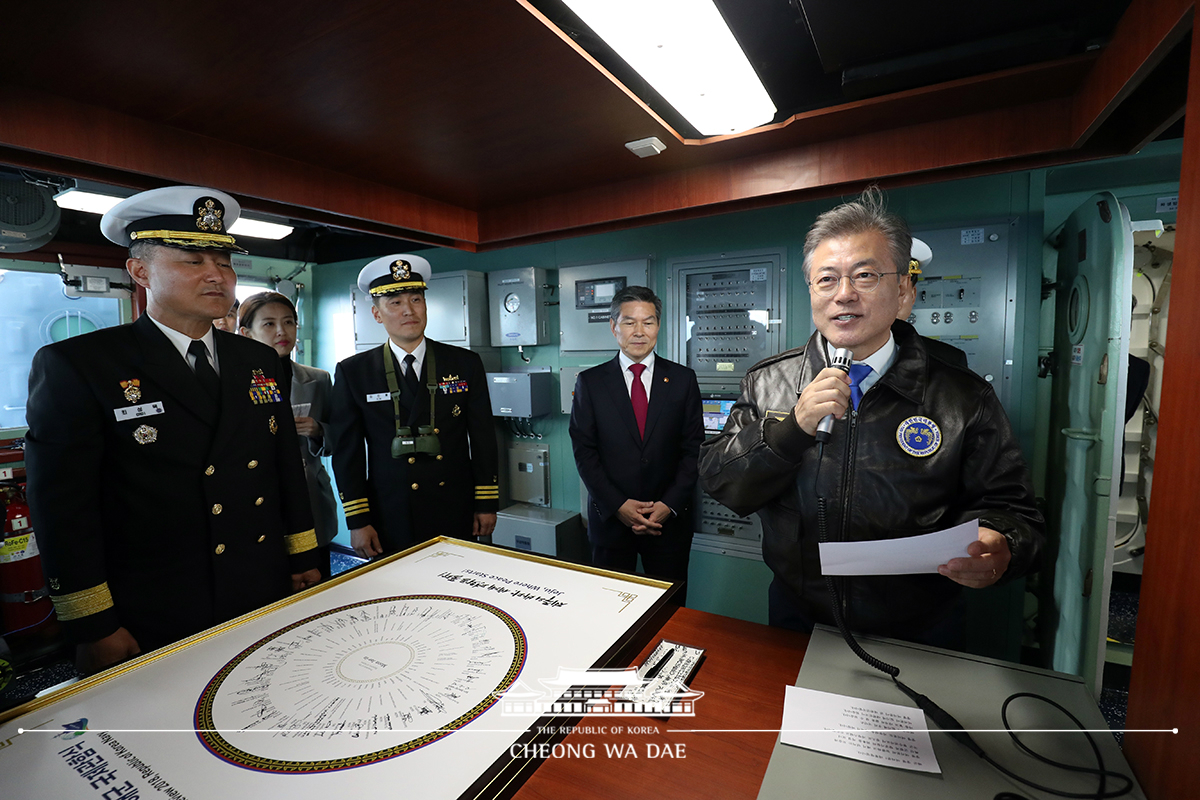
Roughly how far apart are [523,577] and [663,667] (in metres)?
0.48

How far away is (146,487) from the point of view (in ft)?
4.97

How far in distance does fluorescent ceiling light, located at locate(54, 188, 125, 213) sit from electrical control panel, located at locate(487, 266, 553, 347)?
86.4 inches

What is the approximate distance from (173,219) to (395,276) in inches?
38.3

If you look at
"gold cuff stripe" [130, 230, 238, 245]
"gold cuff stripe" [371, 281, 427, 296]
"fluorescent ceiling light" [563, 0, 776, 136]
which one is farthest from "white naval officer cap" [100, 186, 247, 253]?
"fluorescent ceiling light" [563, 0, 776, 136]

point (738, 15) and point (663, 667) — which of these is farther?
point (738, 15)

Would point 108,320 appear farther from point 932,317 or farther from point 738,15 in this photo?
point 932,317

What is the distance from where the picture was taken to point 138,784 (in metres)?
0.71

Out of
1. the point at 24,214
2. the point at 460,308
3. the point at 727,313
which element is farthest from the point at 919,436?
the point at 24,214

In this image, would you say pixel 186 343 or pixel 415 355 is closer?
pixel 186 343

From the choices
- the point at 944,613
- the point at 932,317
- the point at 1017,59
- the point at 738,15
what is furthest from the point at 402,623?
the point at 932,317

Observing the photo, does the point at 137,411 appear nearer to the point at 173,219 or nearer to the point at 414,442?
the point at 173,219

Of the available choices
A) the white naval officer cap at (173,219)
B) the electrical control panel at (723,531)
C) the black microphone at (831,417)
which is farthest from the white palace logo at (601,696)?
the electrical control panel at (723,531)
